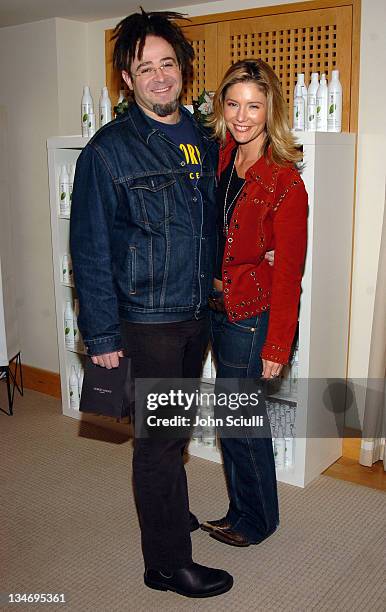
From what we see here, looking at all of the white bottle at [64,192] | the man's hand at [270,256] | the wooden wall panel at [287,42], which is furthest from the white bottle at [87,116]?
the man's hand at [270,256]

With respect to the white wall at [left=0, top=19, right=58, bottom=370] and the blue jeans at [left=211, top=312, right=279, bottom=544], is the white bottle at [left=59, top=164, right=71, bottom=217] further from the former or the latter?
the blue jeans at [left=211, top=312, right=279, bottom=544]

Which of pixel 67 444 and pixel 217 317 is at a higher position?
pixel 217 317

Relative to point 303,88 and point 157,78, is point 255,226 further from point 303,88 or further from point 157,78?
point 303,88

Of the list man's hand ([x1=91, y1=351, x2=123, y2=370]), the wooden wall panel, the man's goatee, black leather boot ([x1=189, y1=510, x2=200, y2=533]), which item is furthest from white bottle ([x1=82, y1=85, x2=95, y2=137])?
black leather boot ([x1=189, y1=510, x2=200, y2=533])

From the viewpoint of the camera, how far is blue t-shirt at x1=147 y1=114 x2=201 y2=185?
2104 mm

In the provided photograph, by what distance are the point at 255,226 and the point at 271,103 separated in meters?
0.38

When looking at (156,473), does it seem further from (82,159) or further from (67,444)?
(67,444)

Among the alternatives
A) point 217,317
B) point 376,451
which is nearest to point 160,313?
point 217,317

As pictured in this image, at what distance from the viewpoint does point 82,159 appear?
2.01 metres

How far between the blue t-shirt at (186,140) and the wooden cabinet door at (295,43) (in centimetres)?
101

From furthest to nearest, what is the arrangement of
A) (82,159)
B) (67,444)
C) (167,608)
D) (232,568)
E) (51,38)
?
(51,38)
(67,444)
(232,568)
(167,608)
(82,159)

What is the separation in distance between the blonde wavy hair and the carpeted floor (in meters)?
1.36

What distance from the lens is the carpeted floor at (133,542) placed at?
2229mm

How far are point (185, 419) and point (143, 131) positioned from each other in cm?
88
